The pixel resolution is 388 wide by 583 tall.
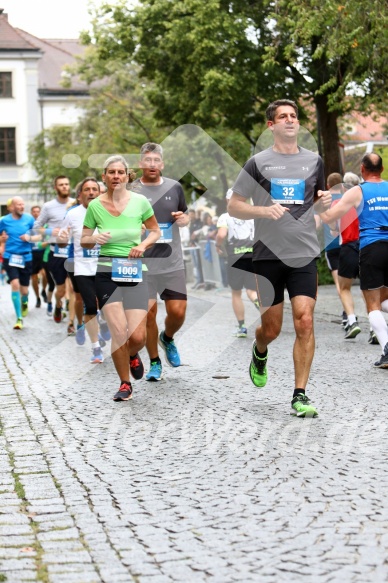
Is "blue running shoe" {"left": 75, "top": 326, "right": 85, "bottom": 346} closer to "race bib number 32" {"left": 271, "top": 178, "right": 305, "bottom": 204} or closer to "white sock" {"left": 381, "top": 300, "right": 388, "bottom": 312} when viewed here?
"white sock" {"left": 381, "top": 300, "right": 388, "bottom": 312}

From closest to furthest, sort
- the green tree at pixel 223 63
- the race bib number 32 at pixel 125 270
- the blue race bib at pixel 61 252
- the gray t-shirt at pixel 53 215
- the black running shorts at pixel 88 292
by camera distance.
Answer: the race bib number 32 at pixel 125 270 → the black running shorts at pixel 88 292 → the gray t-shirt at pixel 53 215 → the blue race bib at pixel 61 252 → the green tree at pixel 223 63

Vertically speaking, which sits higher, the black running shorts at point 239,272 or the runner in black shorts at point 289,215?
the runner in black shorts at point 289,215

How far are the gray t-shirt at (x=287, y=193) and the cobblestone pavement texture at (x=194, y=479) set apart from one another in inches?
43.3

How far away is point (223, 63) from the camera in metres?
26.5

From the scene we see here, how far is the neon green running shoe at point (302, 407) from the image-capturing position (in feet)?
24.3

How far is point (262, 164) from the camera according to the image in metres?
7.67

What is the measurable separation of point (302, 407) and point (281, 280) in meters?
0.92

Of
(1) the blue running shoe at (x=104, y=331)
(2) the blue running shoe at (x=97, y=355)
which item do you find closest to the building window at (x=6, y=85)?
(1) the blue running shoe at (x=104, y=331)

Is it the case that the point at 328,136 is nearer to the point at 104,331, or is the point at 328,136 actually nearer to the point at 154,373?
the point at 104,331

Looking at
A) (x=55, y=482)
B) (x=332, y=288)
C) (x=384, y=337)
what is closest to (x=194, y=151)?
(x=332, y=288)

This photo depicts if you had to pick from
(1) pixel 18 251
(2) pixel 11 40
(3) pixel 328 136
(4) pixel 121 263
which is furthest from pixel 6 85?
(4) pixel 121 263

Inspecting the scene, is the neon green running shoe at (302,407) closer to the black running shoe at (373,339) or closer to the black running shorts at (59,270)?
the black running shoe at (373,339)

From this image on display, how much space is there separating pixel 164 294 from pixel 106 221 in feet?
4.47

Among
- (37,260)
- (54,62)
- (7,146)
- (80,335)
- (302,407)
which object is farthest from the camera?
(54,62)
